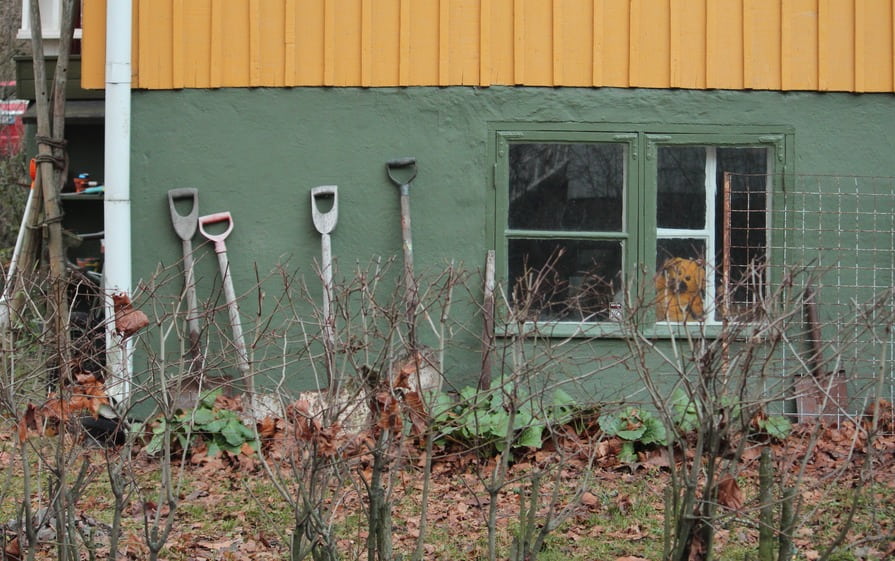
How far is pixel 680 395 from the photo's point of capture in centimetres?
795

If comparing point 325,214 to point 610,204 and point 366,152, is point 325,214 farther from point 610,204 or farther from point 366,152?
point 610,204

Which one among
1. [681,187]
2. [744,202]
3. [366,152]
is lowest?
[744,202]

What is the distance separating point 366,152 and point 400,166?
29 centimetres

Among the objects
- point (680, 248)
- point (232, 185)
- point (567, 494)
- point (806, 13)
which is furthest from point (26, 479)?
point (806, 13)

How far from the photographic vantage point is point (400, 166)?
329 inches

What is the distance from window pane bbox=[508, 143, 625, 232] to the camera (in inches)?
331

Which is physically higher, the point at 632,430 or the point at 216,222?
the point at 216,222

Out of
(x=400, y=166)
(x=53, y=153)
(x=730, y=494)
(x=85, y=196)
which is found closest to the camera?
(x=730, y=494)

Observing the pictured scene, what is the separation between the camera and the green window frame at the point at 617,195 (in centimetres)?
834

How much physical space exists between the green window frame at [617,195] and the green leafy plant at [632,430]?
832 mm

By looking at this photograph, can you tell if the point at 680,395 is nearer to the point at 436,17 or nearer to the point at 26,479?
the point at 436,17

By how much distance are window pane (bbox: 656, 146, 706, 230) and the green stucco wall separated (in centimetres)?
28

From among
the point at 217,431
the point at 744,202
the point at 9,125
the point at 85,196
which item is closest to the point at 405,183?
the point at 217,431

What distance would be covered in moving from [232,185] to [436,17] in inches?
80.8
